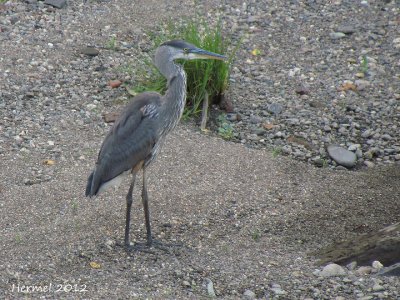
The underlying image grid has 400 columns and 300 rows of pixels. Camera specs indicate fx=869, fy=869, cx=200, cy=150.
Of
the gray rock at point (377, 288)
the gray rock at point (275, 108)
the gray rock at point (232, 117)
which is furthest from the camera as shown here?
the gray rock at point (275, 108)

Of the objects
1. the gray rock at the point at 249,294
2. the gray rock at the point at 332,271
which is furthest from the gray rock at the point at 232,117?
the gray rock at the point at 249,294

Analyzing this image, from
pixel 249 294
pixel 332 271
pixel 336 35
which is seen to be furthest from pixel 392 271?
pixel 336 35

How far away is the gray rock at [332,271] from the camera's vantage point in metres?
5.95

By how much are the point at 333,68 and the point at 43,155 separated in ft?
A: 10.8

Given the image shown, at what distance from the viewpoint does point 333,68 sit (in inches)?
360

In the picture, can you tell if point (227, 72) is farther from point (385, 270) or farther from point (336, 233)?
point (385, 270)

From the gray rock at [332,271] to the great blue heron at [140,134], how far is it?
130 cm

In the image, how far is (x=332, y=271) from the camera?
596cm

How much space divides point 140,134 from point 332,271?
1688 millimetres

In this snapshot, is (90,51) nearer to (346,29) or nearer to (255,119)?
(255,119)

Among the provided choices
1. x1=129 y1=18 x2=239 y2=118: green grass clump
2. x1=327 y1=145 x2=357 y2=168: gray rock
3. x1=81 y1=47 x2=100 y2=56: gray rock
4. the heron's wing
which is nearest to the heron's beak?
the heron's wing

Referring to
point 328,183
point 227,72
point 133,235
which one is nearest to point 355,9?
point 227,72

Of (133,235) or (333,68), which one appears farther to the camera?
(333,68)

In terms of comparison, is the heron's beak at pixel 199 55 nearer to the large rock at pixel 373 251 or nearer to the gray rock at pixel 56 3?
the large rock at pixel 373 251
